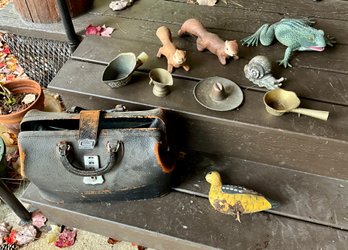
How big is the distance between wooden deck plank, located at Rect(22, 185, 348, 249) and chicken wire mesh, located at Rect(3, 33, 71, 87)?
0.72m

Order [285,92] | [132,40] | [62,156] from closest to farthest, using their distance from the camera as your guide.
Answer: [62,156]
[285,92]
[132,40]

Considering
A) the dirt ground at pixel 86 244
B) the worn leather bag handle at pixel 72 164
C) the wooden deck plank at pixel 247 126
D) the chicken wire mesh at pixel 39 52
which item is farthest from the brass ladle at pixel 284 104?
the chicken wire mesh at pixel 39 52

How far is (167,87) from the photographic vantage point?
4.23ft

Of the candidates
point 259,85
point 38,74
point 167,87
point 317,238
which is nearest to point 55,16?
point 38,74

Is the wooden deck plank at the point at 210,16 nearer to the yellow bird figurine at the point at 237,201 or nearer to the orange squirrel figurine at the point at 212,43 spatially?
the orange squirrel figurine at the point at 212,43

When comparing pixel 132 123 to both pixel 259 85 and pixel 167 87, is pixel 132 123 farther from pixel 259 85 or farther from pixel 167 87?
pixel 259 85

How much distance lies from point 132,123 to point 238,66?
48 cm

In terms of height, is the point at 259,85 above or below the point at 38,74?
above

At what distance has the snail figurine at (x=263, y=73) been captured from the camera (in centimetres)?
126

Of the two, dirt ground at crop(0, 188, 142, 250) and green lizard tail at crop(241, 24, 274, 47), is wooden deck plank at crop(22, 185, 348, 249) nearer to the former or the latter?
dirt ground at crop(0, 188, 142, 250)

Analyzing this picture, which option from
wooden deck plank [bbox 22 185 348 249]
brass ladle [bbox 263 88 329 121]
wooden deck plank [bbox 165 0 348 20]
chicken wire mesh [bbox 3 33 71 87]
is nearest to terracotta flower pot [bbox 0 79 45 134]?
chicken wire mesh [bbox 3 33 71 87]

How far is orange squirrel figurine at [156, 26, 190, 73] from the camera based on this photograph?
4.31ft

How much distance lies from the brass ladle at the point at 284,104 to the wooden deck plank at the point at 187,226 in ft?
1.16

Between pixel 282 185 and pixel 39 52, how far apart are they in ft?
4.22
